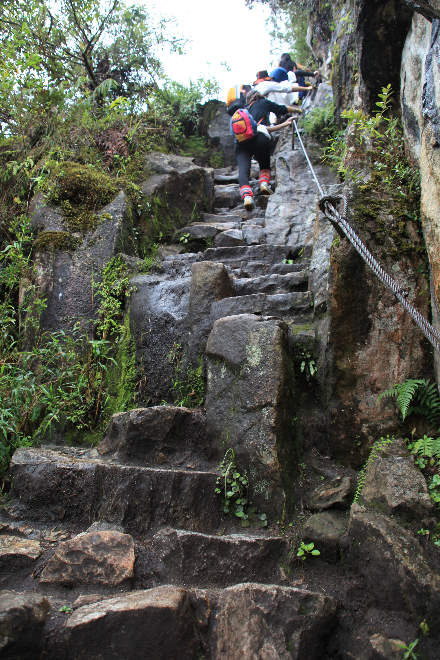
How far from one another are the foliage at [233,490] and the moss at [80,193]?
3931 mm

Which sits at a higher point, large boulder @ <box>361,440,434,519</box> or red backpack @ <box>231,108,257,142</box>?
red backpack @ <box>231,108,257,142</box>

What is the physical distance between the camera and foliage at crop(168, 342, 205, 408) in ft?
14.0

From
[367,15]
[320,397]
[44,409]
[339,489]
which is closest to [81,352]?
[44,409]

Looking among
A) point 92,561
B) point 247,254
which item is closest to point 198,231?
point 247,254

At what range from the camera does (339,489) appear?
3.15 meters

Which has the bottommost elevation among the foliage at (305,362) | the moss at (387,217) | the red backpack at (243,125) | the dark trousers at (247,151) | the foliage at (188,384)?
the foliage at (188,384)

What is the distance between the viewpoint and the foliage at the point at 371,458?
3.04m

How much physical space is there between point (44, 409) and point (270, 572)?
2678 millimetres

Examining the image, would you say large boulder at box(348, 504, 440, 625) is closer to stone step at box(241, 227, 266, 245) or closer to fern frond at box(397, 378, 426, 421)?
fern frond at box(397, 378, 426, 421)

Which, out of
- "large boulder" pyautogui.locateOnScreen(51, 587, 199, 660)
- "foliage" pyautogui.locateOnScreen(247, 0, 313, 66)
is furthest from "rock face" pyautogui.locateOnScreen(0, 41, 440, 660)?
"foliage" pyautogui.locateOnScreen(247, 0, 313, 66)

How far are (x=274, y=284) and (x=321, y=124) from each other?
486cm

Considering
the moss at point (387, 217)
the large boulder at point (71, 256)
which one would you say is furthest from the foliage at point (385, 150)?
the large boulder at point (71, 256)

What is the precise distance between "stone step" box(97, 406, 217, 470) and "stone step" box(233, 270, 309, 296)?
1.97 m

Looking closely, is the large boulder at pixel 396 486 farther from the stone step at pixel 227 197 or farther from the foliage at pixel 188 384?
the stone step at pixel 227 197
